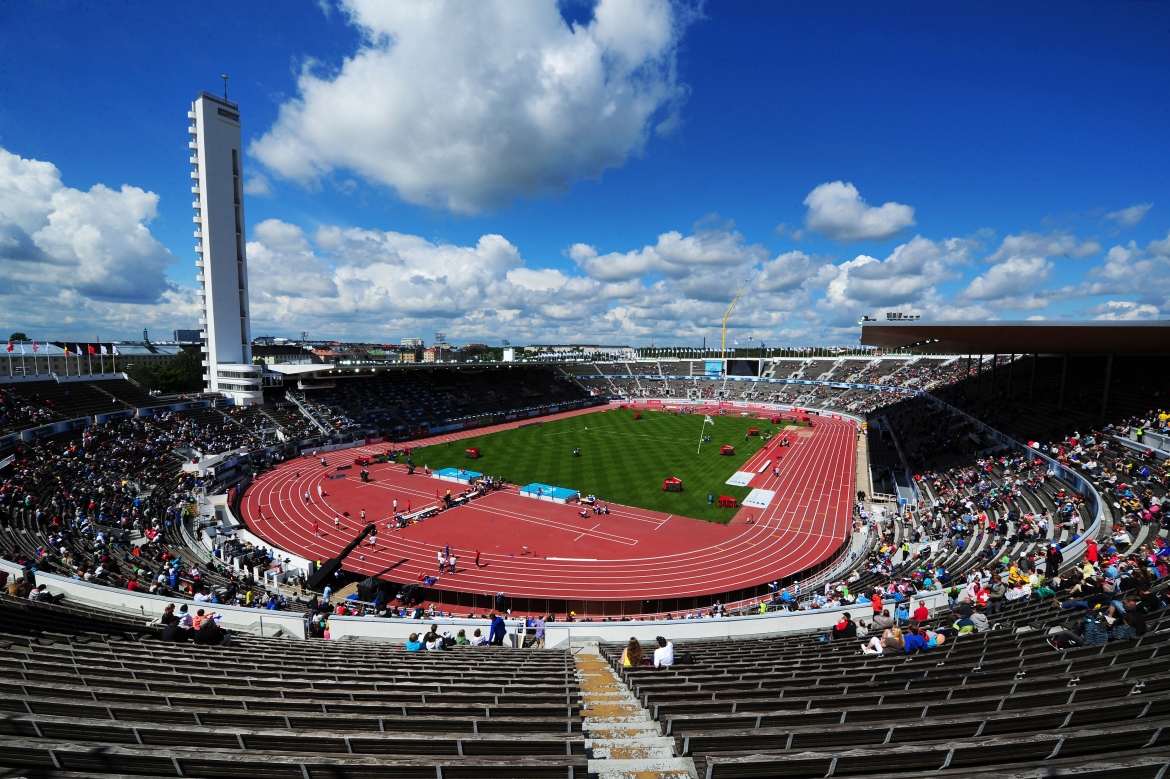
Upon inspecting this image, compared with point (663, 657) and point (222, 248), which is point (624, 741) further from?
point (222, 248)

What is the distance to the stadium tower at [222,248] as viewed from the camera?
174ft

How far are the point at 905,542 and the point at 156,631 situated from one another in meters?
25.6

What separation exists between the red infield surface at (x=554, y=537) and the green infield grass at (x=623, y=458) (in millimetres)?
3082

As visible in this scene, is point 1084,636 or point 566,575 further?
point 566,575

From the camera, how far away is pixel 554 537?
28.2m

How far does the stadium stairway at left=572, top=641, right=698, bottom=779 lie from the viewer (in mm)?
4582

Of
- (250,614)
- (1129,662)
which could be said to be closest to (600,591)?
(250,614)

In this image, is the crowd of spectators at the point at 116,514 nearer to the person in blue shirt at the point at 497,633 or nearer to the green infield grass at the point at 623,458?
the person in blue shirt at the point at 497,633

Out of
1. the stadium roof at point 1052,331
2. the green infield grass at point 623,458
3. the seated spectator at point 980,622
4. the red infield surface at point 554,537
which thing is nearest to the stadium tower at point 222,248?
the red infield surface at point 554,537

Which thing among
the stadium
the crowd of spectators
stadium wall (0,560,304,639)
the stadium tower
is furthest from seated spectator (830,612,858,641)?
the stadium tower

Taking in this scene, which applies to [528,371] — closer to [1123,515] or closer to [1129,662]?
[1123,515]

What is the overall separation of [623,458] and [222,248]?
49035mm

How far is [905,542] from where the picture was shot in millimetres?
21953

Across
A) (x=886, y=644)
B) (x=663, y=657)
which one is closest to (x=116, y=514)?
(x=663, y=657)
